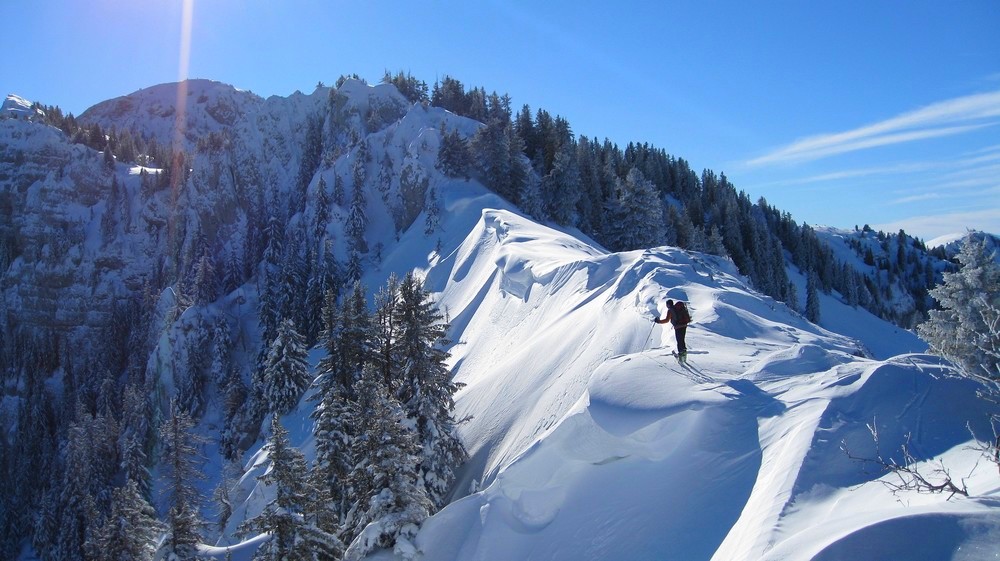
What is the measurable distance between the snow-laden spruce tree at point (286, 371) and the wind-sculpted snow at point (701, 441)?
17.3 m

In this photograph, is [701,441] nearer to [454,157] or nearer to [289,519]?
[289,519]

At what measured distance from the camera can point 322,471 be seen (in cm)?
1911

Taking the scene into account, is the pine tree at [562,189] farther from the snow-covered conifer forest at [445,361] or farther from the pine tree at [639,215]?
the pine tree at [639,215]

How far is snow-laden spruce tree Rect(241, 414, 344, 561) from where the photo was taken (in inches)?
590

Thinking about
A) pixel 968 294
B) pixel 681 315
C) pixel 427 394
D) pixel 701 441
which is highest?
pixel 968 294

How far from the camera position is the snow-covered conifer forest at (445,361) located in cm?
1029

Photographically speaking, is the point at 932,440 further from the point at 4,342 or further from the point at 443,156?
the point at 4,342

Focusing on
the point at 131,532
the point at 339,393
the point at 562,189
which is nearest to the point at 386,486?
the point at 339,393

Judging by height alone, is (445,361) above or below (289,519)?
above

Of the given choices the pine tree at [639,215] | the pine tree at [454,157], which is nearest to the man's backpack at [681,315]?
the pine tree at [639,215]

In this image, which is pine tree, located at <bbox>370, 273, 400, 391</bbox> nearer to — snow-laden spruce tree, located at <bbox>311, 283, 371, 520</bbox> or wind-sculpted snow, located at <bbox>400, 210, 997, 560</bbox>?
snow-laden spruce tree, located at <bbox>311, 283, 371, 520</bbox>

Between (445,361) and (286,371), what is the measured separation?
10.6m

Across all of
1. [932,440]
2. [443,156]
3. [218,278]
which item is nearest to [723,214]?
[443,156]

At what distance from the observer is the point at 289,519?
15.0m
